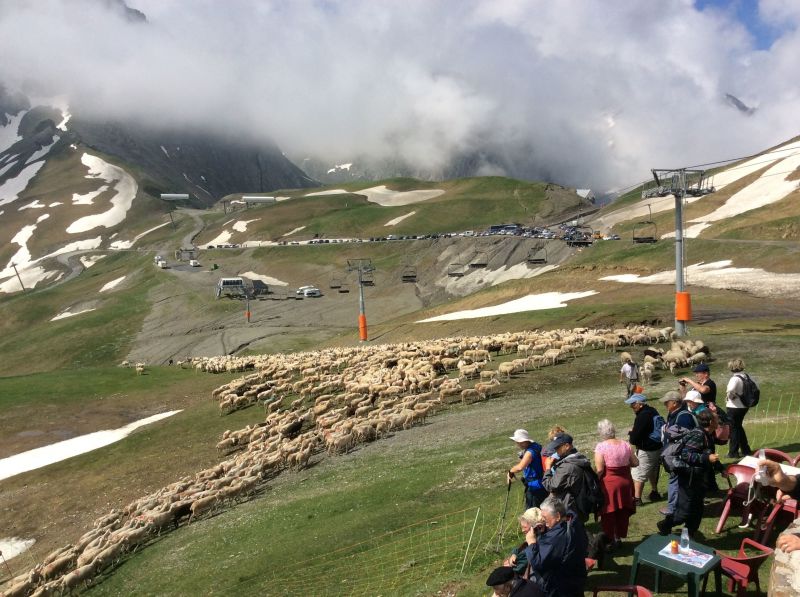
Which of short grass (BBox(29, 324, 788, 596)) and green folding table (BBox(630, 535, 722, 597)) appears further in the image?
short grass (BBox(29, 324, 788, 596))

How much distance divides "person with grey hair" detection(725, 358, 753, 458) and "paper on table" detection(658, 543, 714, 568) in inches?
293

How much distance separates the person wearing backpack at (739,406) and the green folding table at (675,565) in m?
7.06

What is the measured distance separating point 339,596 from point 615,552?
667cm

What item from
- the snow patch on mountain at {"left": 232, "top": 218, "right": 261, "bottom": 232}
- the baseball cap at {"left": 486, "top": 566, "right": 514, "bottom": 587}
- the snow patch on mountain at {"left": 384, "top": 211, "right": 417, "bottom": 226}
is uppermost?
the snow patch on mountain at {"left": 232, "top": 218, "right": 261, "bottom": 232}

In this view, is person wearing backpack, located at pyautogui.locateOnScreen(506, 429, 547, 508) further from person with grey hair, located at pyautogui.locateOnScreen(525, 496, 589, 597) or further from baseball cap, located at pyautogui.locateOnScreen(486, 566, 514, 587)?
baseball cap, located at pyautogui.locateOnScreen(486, 566, 514, 587)

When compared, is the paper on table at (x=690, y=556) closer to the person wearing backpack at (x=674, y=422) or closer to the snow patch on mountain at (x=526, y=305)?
the person wearing backpack at (x=674, y=422)

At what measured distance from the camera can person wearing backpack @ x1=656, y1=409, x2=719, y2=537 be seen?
11656 mm

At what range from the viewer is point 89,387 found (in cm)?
5741

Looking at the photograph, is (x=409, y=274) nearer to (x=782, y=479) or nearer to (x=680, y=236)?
(x=680, y=236)

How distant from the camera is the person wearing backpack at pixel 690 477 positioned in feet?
38.2

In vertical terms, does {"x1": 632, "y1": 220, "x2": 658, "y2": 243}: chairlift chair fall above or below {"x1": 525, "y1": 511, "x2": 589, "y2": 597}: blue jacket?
above

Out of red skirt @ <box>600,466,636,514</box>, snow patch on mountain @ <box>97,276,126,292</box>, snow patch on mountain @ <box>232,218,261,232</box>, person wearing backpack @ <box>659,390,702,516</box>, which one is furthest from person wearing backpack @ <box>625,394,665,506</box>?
snow patch on mountain @ <box>232,218,261,232</box>

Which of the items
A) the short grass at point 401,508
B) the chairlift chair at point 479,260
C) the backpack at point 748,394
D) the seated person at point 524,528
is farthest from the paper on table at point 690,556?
the chairlift chair at point 479,260

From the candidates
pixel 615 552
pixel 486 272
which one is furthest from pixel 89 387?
pixel 486 272
